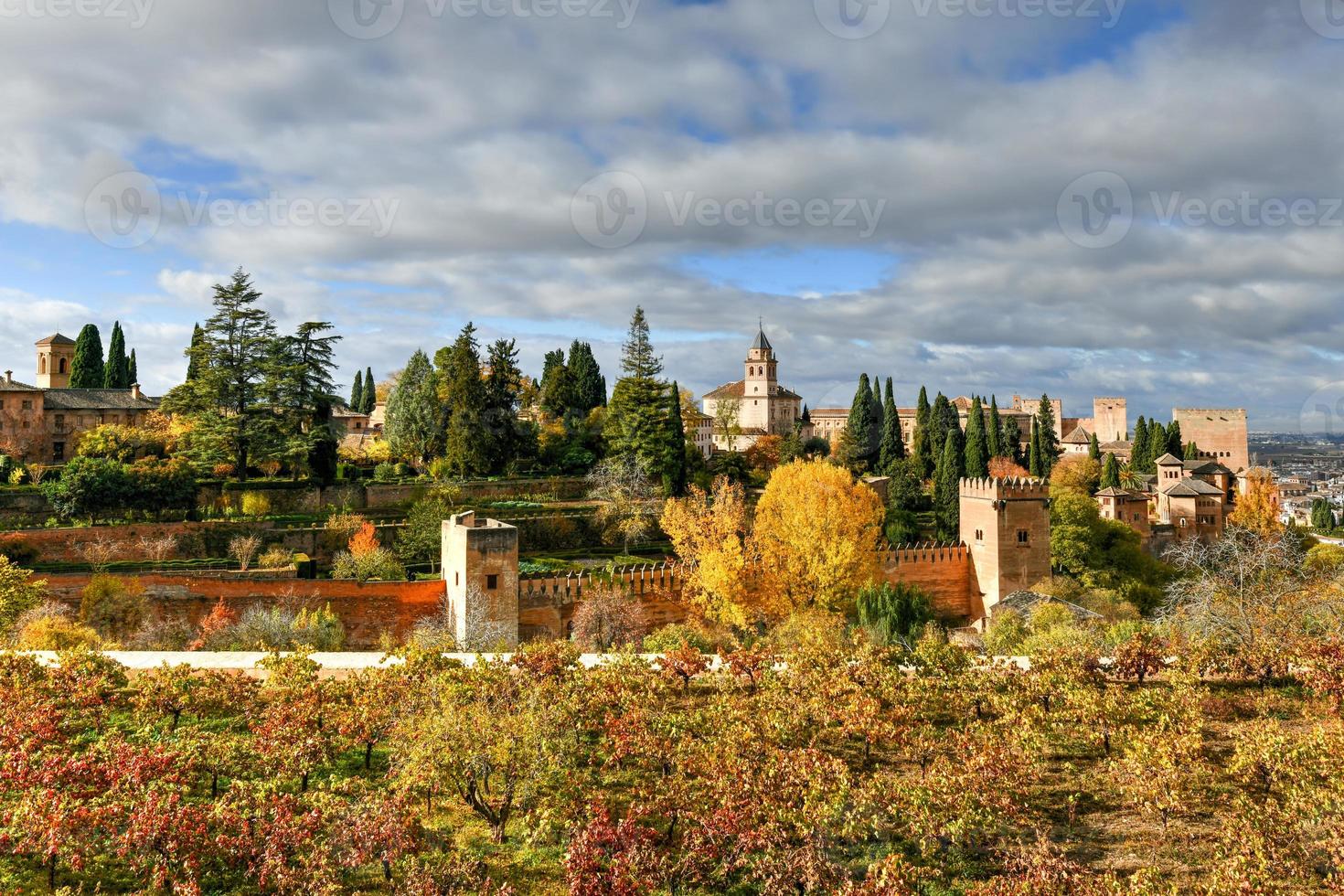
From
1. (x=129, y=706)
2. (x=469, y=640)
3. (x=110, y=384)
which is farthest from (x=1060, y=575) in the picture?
(x=110, y=384)

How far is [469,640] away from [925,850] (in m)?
13.5

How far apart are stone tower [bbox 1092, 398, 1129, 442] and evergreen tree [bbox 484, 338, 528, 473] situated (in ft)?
222

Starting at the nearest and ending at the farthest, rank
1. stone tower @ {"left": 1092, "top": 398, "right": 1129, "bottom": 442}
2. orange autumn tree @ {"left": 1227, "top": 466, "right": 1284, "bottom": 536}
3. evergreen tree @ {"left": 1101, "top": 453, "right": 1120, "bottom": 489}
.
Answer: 1. orange autumn tree @ {"left": 1227, "top": 466, "right": 1284, "bottom": 536}
2. evergreen tree @ {"left": 1101, "top": 453, "right": 1120, "bottom": 489}
3. stone tower @ {"left": 1092, "top": 398, "right": 1129, "bottom": 442}

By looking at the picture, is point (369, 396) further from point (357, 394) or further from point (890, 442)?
point (890, 442)

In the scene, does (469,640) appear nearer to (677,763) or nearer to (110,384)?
(677,763)

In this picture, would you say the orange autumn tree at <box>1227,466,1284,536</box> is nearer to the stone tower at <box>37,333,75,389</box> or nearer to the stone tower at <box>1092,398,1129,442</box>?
the stone tower at <box>1092,398,1129,442</box>

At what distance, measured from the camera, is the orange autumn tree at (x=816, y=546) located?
84.1 feet

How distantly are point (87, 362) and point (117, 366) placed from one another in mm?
1907

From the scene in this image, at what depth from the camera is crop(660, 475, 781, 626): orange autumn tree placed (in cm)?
2453

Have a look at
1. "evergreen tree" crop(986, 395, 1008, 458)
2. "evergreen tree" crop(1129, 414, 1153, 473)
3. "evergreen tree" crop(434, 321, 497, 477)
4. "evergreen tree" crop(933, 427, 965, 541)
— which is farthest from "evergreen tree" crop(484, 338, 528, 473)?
"evergreen tree" crop(1129, 414, 1153, 473)

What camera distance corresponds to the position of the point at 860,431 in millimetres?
55750

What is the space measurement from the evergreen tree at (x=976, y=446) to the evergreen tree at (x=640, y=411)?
58.2ft

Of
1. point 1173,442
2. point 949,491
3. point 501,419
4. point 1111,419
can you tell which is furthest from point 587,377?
point 1111,419

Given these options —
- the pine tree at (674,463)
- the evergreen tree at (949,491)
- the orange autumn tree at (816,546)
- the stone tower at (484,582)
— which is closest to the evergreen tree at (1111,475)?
the evergreen tree at (949,491)
